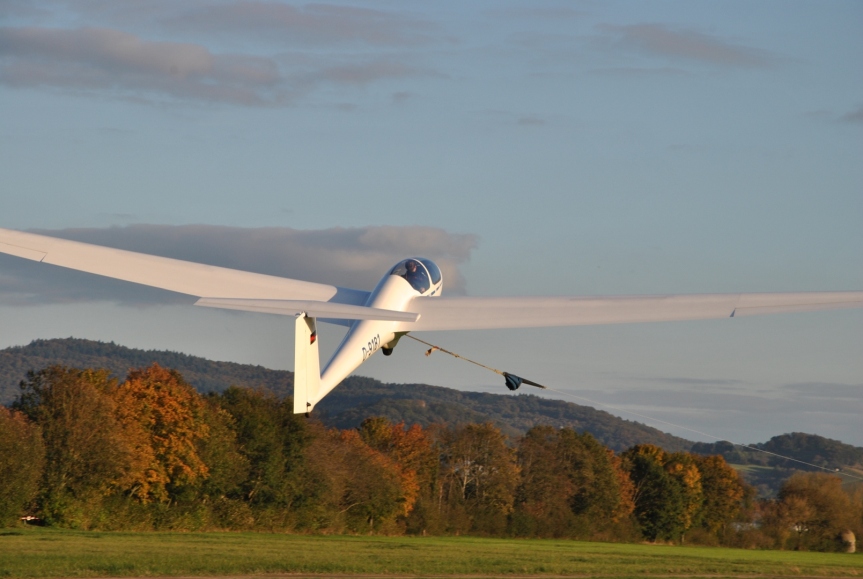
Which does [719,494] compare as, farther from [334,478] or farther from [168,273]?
[168,273]

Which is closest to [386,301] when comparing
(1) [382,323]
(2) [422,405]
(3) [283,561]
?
(1) [382,323]

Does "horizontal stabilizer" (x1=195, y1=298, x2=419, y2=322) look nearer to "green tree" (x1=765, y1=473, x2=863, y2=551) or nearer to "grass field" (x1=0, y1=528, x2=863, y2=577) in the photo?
"grass field" (x1=0, y1=528, x2=863, y2=577)

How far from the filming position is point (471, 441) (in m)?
100

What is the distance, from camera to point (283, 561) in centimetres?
3850

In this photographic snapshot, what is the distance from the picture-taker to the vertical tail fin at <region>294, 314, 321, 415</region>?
69.6ft

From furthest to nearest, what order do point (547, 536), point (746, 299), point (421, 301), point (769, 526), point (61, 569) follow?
point (769, 526) → point (547, 536) → point (61, 569) → point (421, 301) → point (746, 299)

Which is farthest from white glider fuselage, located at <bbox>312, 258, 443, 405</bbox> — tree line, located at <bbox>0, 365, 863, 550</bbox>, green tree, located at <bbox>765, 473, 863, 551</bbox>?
green tree, located at <bbox>765, 473, 863, 551</bbox>

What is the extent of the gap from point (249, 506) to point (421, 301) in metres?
48.9

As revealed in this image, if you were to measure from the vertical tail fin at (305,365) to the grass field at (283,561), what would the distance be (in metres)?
13.8

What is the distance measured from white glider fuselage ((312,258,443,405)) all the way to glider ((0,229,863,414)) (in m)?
0.03

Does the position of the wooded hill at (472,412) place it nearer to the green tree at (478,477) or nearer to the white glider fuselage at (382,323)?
the green tree at (478,477)

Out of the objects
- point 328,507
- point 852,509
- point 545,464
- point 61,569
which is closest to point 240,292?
point 61,569

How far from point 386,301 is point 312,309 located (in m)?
7.11

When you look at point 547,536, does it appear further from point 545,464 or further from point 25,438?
point 25,438
